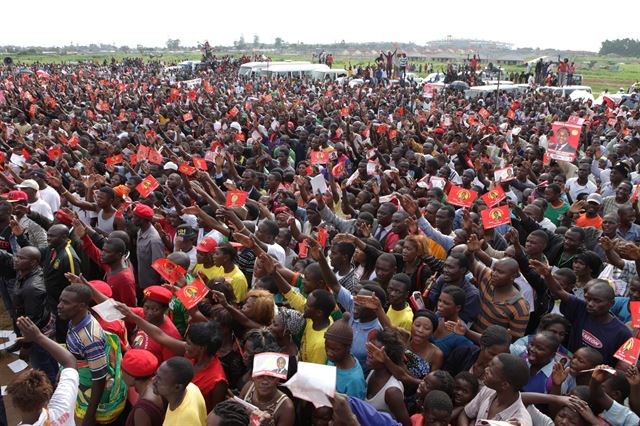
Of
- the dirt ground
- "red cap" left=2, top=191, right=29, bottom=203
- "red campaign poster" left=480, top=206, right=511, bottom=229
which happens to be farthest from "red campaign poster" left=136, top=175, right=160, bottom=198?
"red campaign poster" left=480, top=206, right=511, bottom=229

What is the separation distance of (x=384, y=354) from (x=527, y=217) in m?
3.38

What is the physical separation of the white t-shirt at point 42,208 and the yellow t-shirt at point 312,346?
4.39 meters

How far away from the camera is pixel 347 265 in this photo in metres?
5.13

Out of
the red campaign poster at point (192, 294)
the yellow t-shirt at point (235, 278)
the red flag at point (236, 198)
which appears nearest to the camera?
the red campaign poster at point (192, 294)

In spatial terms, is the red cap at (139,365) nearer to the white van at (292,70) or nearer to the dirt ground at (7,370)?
the dirt ground at (7,370)

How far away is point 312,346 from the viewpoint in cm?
383

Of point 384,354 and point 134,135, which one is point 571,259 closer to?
point 384,354

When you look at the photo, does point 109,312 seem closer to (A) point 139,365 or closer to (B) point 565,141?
(A) point 139,365

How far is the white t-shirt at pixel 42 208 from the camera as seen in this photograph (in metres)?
6.77

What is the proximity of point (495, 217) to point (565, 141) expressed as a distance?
3.82 metres

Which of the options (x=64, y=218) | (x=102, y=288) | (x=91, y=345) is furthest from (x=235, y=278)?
(x=64, y=218)

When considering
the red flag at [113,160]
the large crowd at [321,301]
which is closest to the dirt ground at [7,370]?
the large crowd at [321,301]

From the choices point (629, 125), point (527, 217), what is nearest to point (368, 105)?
point (629, 125)

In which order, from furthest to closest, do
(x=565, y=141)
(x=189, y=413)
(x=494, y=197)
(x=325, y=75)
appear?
(x=325, y=75), (x=565, y=141), (x=494, y=197), (x=189, y=413)
